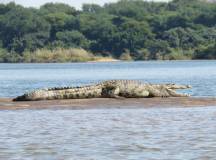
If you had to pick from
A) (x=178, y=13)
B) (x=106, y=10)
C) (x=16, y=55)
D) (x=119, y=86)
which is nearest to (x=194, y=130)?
(x=119, y=86)

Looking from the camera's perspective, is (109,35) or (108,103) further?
(109,35)

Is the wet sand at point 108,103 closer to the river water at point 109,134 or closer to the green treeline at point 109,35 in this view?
the river water at point 109,134

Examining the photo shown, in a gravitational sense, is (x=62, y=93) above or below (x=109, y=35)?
above

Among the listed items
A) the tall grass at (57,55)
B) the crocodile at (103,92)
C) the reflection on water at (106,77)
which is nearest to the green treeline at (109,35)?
the tall grass at (57,55)

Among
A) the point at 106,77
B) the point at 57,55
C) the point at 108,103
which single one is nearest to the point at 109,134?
the point at 108,103

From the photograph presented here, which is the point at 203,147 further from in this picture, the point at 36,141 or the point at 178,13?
the point at 178,13

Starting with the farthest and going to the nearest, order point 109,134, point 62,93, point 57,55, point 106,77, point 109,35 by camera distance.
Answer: point 57,55 → point 109,35 → point 106,77 → point 62,93 → point 109,134

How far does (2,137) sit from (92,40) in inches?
4170

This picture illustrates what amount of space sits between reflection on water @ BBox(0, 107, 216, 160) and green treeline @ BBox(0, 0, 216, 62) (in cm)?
8530

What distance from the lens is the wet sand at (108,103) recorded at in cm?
2275

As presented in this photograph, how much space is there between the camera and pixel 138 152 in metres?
14.7

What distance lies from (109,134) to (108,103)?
633 cm

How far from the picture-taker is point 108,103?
2336cm

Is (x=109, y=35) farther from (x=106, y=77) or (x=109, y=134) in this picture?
(x=109, y=134)
